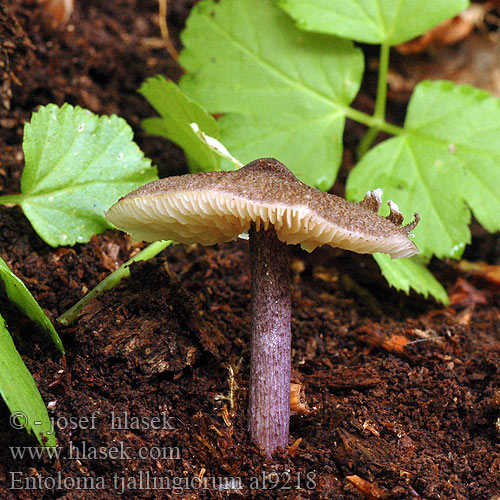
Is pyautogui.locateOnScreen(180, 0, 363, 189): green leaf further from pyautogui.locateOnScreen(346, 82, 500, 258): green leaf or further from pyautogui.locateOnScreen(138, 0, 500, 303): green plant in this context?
pyautogui.locateOnScreen(346, 82, 500, 258): green leaf

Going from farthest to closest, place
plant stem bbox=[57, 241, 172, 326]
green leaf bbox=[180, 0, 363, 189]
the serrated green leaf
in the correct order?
1. green leaf bbox=[180, 0, 363, 189]
2. the serrated green leaf
3. plant stem bbox=[57, 241, 172, 326]

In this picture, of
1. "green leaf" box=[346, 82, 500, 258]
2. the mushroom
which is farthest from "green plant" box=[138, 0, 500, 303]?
the mushroom

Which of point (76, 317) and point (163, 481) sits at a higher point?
point (76, 317)

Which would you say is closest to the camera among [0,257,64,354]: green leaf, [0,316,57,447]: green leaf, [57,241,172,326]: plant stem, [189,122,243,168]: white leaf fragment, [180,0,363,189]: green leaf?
[0,316,57,447]: green leaf

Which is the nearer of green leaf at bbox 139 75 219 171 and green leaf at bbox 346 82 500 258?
green leaf at bbox 139 75 219 171

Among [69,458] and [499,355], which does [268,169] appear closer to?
[69,458]

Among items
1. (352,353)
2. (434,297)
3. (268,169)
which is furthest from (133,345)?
(434,297)

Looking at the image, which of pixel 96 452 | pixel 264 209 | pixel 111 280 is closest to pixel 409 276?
pixel 264 209
